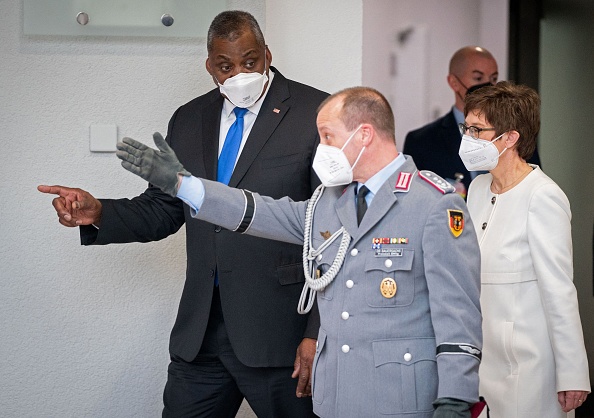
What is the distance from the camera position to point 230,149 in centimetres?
294

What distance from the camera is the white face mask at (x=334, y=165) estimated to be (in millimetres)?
2285

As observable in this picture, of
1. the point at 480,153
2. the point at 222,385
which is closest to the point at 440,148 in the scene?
the point at 480,153

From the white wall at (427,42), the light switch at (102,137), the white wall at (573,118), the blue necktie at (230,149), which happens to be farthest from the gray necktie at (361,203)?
the white wall at (427,42)

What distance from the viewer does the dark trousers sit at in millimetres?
2832

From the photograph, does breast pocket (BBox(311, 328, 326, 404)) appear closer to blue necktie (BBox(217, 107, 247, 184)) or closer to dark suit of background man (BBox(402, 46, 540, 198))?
blue necktie (BBox(217, 107, 247, 184))

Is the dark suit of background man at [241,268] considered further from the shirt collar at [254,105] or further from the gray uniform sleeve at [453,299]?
the gray uniform sleeve at [453,299]

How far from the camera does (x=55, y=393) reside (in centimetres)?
340

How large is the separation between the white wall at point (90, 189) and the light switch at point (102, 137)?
0.11 feet

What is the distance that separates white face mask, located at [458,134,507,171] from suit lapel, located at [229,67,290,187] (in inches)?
23.3

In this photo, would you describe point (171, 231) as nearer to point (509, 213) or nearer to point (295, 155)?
point (295, 155)

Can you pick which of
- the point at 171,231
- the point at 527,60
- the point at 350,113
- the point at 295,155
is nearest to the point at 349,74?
the point at 295,155

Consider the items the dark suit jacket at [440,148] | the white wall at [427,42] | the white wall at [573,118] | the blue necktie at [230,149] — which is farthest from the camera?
the white wall at [427,42]

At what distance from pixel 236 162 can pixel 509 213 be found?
869 mm

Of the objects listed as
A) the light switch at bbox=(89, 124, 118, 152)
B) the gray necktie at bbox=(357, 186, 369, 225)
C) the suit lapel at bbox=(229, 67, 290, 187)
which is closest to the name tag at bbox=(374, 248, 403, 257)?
the gray necktie at bbox=(357, 186, 369, 225)
